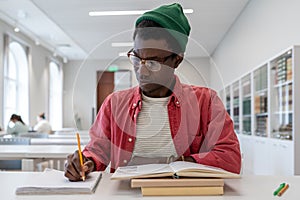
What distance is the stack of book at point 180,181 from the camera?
0.80 m

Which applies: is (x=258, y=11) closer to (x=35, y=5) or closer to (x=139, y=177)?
(x=35, y=5)

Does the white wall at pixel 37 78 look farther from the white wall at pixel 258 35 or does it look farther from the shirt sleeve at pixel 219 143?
the shirt sleeve at pixel 219 143

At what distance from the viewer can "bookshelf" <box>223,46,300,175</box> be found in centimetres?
273

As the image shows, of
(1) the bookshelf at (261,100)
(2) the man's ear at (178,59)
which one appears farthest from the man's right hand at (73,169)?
(1) the bookshelf at (261,100)

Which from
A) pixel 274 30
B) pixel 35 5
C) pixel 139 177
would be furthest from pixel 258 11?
pixel 139 177

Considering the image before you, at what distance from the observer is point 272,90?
11.2ft

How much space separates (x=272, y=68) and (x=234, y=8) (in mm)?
2435

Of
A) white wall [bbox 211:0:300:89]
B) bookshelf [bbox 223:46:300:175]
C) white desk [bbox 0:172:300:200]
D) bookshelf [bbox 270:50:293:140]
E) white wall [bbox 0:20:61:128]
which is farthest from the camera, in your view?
white wall [bbox 0:20:61:128]

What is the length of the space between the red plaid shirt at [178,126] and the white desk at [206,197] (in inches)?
3.5

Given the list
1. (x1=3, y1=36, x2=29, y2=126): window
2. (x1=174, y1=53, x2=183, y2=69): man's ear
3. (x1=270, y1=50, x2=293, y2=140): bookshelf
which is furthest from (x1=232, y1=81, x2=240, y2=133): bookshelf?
(x1=174, y1=53, x2=183, y2=69): man's ear

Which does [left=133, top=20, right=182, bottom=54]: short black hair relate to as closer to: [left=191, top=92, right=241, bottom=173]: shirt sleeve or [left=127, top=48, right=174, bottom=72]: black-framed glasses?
[left=127, top=48, right=174, bottom=72]: black-framed glasses

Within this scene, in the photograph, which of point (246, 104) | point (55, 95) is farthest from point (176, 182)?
point (55, 95)

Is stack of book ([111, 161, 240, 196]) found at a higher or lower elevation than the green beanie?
lower

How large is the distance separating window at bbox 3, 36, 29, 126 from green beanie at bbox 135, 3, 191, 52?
254 inches
